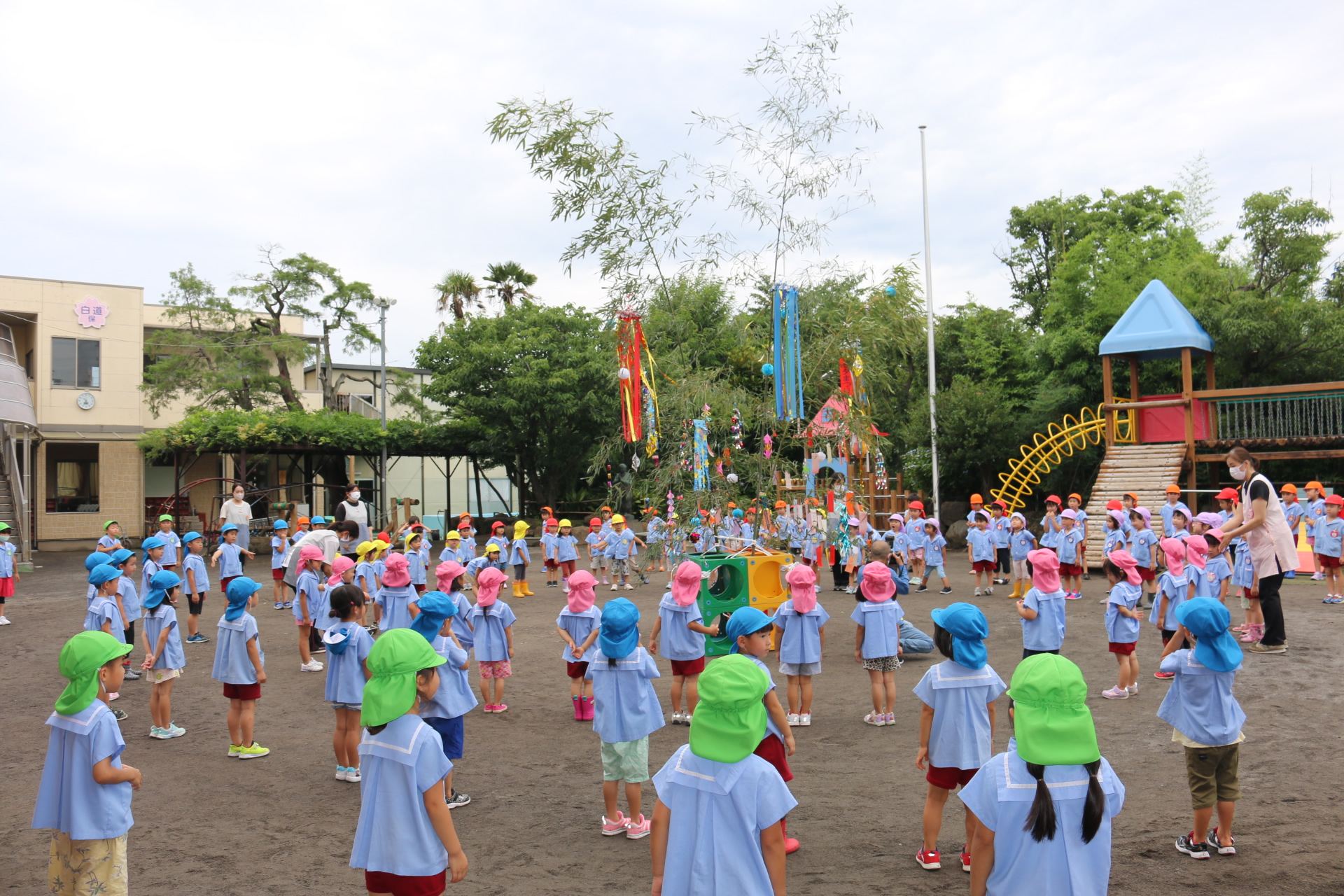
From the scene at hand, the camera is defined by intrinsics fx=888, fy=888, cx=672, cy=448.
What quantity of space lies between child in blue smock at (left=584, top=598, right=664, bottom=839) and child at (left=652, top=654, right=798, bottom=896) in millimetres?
2226

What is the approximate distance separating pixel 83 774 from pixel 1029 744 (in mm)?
4024

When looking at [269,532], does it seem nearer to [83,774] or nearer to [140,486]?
[140,486]

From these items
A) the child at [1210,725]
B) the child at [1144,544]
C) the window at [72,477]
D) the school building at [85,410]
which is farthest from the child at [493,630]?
the window at [72,477]

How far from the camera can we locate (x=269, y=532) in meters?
28.0

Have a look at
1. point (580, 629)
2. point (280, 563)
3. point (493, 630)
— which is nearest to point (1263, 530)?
point (580, 629)

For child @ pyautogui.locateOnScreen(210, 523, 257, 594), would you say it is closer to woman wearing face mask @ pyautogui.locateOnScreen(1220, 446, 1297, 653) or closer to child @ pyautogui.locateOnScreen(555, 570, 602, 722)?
child @ pyautogui.locateOnScreen(555, 570, 602, 722)

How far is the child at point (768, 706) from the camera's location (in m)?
4.34

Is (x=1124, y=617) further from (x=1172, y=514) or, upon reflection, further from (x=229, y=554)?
(x=229, y=554)

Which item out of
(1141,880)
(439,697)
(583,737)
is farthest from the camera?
(583,737)

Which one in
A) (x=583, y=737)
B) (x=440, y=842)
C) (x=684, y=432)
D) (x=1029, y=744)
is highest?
(x=684, y=432)

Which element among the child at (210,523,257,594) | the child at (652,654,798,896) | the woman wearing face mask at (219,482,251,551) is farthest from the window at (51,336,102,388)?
the child at (652,654,798,896)

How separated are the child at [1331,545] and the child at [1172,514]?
1.85 metres

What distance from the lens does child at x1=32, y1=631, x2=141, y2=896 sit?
3.98 metres

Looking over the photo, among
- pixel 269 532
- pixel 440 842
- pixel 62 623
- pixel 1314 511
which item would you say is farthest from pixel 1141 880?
pixel 269 532
